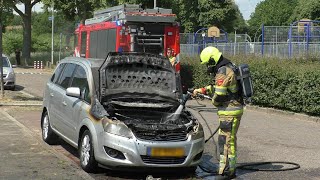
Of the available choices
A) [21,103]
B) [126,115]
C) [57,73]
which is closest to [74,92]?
[126,115]

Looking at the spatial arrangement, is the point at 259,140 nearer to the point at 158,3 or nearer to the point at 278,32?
the point at 278,32

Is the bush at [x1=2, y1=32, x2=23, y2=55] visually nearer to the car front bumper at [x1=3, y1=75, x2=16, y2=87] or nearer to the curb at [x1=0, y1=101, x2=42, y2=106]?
the car front bumper at [x1=3, y1=75, x2=16, y2=87]

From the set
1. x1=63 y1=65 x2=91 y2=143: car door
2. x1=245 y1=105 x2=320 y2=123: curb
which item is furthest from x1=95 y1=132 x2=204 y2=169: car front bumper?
x1=245 y1=105 x2=320 y2=123: curb

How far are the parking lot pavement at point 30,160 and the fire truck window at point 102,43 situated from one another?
9183 millimetres

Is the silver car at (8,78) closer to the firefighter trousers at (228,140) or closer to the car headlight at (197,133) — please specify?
the car headlight at (197,133)

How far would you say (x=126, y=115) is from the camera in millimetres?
6891

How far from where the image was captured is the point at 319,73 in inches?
503

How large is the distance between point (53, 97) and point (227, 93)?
3525 millimetres

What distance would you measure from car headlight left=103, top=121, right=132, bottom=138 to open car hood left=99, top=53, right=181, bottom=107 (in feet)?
2.10

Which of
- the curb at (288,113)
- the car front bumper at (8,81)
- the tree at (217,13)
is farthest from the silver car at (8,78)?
the tree at (217,13)

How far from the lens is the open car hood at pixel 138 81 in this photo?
7.23 meters

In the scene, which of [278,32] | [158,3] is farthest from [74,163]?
[158,3]

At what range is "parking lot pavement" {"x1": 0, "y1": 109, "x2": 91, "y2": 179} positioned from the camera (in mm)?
6465

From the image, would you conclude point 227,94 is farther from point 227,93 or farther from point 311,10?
point 311,10
